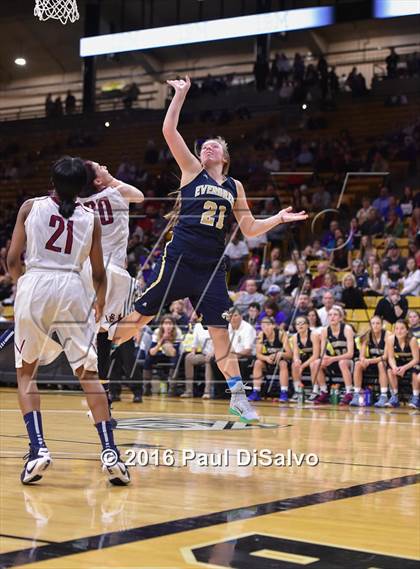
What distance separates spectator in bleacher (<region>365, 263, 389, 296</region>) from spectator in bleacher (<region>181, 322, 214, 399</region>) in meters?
2.53

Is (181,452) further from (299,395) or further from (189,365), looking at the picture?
(189,365)

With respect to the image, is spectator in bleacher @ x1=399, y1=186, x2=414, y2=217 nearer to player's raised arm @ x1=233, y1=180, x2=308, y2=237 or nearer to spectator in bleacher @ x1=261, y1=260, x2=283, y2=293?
spectator in bleacher @ x1=261, y1=260, x2=283, y2=293

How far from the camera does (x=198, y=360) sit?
12305 millimetres

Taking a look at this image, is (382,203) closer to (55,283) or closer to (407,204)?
(407,204)

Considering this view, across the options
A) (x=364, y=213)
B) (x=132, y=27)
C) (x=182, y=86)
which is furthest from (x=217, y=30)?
(x=182, y=86)

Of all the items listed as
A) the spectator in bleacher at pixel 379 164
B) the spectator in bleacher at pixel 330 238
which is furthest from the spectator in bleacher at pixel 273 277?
the spectator in bleacher at pixel 379 164

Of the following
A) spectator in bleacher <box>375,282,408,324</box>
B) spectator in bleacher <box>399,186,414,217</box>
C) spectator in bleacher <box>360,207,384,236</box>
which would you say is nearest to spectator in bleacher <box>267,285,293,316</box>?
spectator in bleacher <box>375,282,408,324</box>

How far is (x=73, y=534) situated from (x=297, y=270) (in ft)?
34.1

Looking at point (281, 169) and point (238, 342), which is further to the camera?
point (281, 169)

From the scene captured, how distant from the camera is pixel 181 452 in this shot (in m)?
5.93

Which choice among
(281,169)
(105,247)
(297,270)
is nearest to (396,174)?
(281,169)

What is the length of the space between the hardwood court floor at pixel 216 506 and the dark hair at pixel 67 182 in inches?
57.3

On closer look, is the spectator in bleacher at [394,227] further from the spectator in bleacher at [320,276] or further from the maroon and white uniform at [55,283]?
the maroon and white uniform at [55,283]

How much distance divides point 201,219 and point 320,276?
7.85 meters
